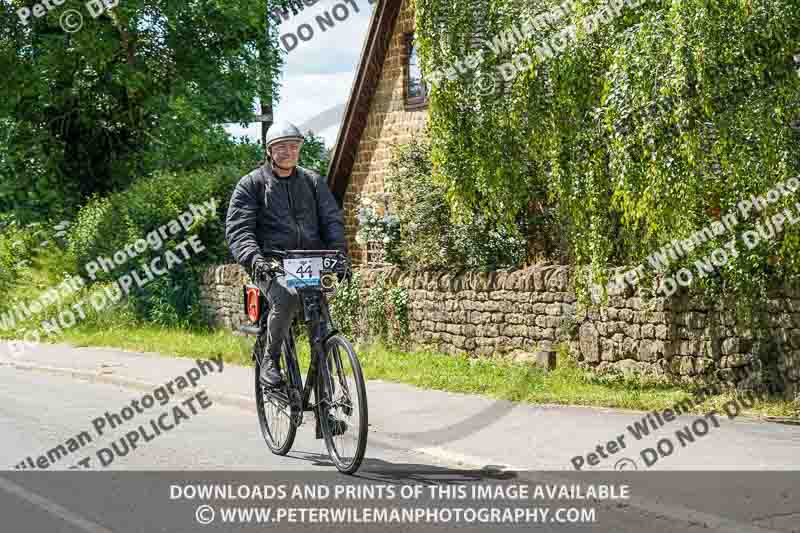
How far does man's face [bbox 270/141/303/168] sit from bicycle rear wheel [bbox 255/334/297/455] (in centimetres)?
128

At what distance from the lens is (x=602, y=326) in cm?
1316

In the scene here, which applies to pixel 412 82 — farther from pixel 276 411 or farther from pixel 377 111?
pixel 276 411

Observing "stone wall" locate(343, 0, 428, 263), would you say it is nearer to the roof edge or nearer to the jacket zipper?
the roof edge

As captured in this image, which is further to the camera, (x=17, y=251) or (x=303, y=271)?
(x=17, y=251)

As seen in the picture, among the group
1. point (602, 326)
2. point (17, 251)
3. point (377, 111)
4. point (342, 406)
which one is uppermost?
point (377, 111)

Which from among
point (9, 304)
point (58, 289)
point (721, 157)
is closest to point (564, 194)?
point (721, 157)

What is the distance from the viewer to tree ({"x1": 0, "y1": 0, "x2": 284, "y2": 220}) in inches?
1086

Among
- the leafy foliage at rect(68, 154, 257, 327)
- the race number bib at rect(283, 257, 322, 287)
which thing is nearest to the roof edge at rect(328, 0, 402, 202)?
the leafy foliage at rect(68, 154, 257, 327)

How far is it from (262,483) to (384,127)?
14.5 meters

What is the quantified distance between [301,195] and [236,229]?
0.53 metres

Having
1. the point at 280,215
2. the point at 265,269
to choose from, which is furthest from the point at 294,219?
the point at 265,269

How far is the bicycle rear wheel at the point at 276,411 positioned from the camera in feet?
26.4

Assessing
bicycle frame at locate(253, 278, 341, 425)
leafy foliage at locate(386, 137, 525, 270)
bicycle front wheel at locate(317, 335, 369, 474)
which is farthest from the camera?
leafy foliage at locate(386, 137, 525, 270)

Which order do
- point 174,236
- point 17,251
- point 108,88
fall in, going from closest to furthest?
point 174,236
point 17,251
point 108,88
